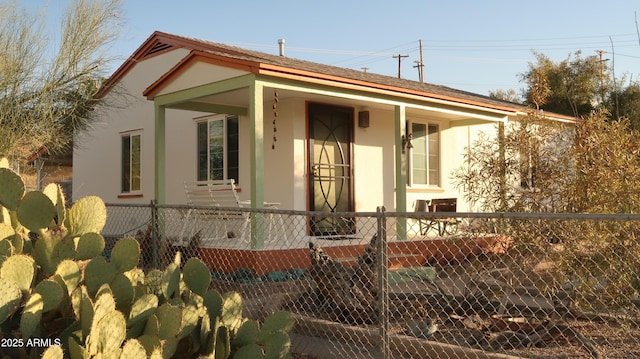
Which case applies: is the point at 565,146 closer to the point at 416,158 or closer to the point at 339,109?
the point at 339,109

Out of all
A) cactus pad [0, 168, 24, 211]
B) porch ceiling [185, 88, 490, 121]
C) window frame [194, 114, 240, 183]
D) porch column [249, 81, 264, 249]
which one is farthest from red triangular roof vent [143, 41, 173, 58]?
cactus pad [0, 168, 24, 211]

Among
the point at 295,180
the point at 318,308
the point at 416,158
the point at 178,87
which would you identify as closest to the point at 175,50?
the point at 178,87

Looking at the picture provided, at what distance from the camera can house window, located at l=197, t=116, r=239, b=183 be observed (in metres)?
11.7

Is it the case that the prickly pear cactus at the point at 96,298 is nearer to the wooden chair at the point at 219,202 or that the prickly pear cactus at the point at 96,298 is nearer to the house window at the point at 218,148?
the wooden chair at the point at 219,202

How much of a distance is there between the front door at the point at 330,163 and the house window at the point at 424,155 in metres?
1.80

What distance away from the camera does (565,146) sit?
5.87 m

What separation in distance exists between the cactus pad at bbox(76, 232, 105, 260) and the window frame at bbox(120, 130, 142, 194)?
437 inches

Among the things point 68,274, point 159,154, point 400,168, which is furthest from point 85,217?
point 400,168

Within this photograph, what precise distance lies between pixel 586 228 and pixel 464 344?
1.33 metres

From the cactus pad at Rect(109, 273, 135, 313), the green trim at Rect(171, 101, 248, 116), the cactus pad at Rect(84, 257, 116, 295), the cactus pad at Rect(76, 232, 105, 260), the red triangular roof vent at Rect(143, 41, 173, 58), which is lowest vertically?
the cactus pad at Rect(109, 273, 135, 313)

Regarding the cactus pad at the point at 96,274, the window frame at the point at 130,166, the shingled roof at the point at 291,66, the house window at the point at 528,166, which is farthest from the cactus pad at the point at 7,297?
the window frame at the point at 130,166

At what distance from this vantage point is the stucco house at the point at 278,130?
9242 millimetres

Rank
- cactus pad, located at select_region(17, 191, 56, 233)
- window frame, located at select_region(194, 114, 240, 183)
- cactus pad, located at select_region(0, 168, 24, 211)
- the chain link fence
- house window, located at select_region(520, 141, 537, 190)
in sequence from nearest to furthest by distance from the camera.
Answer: cactus pad, located at select_region(17, 191, 56, 233)
cactus pad, located at select_region(0, 168, 24, 211)
the chain link fence
house window, located at select_region(520, 141, 537, 190)
window frame, located at select_region(194, 114, 240, 183)

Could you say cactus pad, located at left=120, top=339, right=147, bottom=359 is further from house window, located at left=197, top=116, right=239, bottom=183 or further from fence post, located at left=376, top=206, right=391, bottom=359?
house window, located at left=197, top=116, right=239, bottom=183
